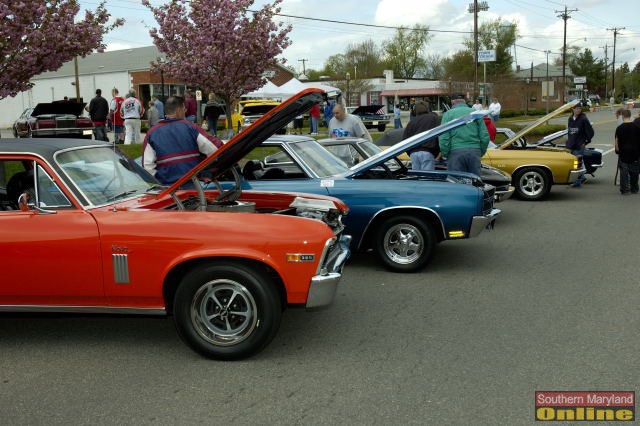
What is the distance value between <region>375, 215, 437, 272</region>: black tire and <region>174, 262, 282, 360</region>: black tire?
9.55 ft

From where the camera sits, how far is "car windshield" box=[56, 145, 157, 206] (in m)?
5.00

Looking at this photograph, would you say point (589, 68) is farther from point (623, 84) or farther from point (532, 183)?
point (532, 183)

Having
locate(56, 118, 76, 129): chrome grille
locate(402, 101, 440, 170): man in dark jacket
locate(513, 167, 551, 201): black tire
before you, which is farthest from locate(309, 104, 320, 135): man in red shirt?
locate(402, 101, 440, 170): man in dark jacket

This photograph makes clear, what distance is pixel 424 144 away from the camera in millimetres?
9422

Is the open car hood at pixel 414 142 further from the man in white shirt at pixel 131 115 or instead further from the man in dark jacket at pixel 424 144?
the man in white shirt at pixel 131 115

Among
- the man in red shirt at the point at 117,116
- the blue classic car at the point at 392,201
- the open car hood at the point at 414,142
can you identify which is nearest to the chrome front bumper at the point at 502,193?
the blue classic car at the point at 392,201

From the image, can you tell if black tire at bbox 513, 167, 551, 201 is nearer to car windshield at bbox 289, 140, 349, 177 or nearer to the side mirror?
car windshield at bbox 289, 140, 349, 177

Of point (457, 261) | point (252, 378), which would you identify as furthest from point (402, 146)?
point (252, 378)

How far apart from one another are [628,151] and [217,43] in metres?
10.1

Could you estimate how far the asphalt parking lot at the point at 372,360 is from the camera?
3.85 metres

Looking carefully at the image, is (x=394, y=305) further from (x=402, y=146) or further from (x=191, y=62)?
(x=191, y=62)

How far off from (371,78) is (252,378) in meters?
81.5

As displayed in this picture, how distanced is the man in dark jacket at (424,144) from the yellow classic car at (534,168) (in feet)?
8.29

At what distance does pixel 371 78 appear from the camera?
274 ft
